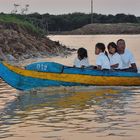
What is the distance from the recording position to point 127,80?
1989cm

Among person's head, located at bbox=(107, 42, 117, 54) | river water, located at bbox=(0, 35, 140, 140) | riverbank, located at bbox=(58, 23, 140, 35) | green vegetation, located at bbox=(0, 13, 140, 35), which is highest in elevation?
green vegetation, located at bbox=(0, 13, 140, 35)

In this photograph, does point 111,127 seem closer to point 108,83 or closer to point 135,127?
point 135,127

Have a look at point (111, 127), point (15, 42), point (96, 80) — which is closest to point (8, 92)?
point (96, 80)

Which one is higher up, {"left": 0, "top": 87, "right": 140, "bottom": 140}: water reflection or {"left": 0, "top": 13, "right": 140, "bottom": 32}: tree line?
{"left": 0, "top": 13, "right": 140, "bottom": 32}: tree line

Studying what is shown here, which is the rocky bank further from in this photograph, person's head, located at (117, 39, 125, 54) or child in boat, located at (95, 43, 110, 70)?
child in boat, located at (95, 43, 110, 70)

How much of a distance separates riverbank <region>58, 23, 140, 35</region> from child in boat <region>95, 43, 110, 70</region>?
144363mm

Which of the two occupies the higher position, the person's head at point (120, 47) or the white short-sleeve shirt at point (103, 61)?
the person's head at point (120, 47)

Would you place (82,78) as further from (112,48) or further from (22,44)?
(22,44)

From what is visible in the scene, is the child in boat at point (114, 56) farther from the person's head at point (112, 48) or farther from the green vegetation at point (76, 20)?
the green vegetation at point (76, 20)

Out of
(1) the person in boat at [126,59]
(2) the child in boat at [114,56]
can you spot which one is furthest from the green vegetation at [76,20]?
(2) the child in boat at [114,56]

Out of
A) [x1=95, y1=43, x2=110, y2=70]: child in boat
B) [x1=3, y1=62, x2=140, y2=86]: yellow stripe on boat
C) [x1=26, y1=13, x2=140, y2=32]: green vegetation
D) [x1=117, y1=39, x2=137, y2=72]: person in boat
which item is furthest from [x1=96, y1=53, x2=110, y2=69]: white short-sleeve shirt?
[x1=26, y1=13, x2=140, y2=32]: green vegetation

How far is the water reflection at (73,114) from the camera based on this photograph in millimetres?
12219

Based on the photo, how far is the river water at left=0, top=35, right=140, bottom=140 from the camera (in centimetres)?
1204

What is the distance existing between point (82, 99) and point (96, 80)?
248cm
